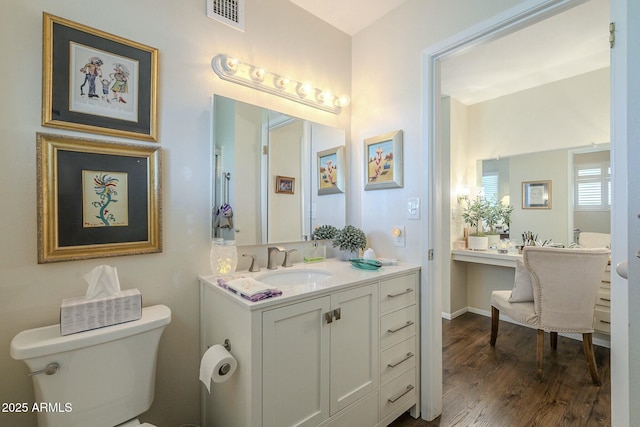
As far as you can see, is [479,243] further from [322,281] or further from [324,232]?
[322,281]

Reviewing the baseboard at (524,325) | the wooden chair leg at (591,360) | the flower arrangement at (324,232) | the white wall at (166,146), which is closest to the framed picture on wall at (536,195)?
the baseboard at (524,325)

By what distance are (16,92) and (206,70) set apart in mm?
785

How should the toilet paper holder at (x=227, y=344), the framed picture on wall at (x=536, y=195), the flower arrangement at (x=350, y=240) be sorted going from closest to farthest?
the toilet paper holder at (x=227, y=344) → the flower arrangement at (x=350, y=240) → the framed picture on wall at (x=536, y=195)

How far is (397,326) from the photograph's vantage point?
1.62m

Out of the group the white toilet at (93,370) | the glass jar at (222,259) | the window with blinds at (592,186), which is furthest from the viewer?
the window with blinds at (592,186)

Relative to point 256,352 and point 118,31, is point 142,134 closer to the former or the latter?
point 118,31

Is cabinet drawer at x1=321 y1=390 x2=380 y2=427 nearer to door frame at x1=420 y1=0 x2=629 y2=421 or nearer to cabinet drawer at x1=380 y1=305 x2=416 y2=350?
cabinet drawer at x1=380 y1=305 x2=416 y2=350

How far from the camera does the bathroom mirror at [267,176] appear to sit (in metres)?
1.56

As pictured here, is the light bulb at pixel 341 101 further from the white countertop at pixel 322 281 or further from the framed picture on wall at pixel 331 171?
the white countertop at pixel 322 281

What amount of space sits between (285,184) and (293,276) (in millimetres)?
608

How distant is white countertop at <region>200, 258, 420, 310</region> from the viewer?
1.14 metres

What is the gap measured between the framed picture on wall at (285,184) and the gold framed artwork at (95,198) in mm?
693

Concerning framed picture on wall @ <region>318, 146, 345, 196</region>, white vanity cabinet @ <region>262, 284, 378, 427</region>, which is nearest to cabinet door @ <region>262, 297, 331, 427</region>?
white vanity cabinet @ <region>262, 284, 378, 427</region>

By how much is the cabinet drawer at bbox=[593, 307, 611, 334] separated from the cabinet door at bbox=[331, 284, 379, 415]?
244 centimetres
